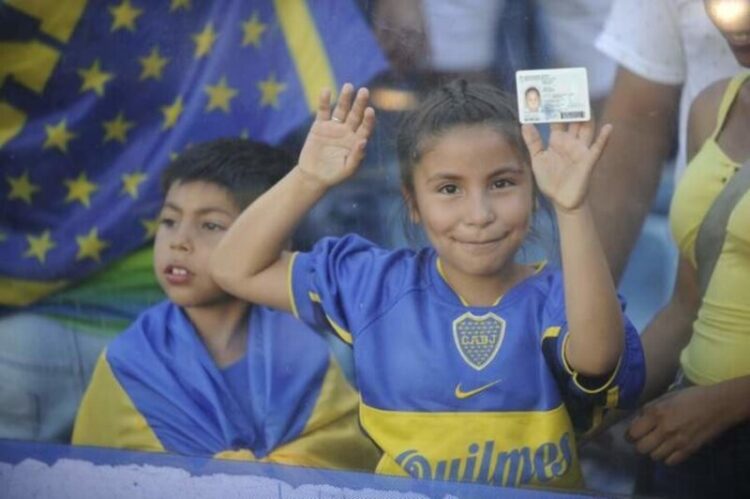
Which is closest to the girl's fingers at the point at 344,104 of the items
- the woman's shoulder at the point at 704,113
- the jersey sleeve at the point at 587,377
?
the jersey sleeve at the point at 587,377

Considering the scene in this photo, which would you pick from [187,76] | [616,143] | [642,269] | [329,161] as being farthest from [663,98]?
[187,76]

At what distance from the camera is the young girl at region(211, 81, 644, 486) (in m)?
3.92

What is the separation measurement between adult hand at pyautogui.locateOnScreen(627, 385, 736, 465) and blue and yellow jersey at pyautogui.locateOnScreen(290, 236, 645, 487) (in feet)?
0.27

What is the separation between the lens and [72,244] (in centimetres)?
468

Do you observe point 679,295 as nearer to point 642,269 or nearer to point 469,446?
point 642,269

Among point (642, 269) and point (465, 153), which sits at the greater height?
point (465, 153)

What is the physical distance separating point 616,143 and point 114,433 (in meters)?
1.86

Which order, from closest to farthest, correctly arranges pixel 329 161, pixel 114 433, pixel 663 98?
pixel 663 98, pixel 329 161, pixel 114 433

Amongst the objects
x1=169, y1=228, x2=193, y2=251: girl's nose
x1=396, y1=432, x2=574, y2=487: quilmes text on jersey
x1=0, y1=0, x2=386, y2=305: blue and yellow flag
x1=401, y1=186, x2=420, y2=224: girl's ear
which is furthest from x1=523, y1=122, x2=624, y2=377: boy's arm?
x1=169, y1=228, x2=193, y2=251: girl's nose

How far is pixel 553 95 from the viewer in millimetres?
3934

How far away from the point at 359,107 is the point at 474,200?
45 centimetres

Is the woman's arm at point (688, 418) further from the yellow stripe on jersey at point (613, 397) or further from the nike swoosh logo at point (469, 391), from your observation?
the nike swoosh logo at point (469, 391)

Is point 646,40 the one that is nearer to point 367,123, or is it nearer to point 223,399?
point 367,123

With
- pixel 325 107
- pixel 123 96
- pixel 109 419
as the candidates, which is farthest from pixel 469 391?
pixel 123 96
